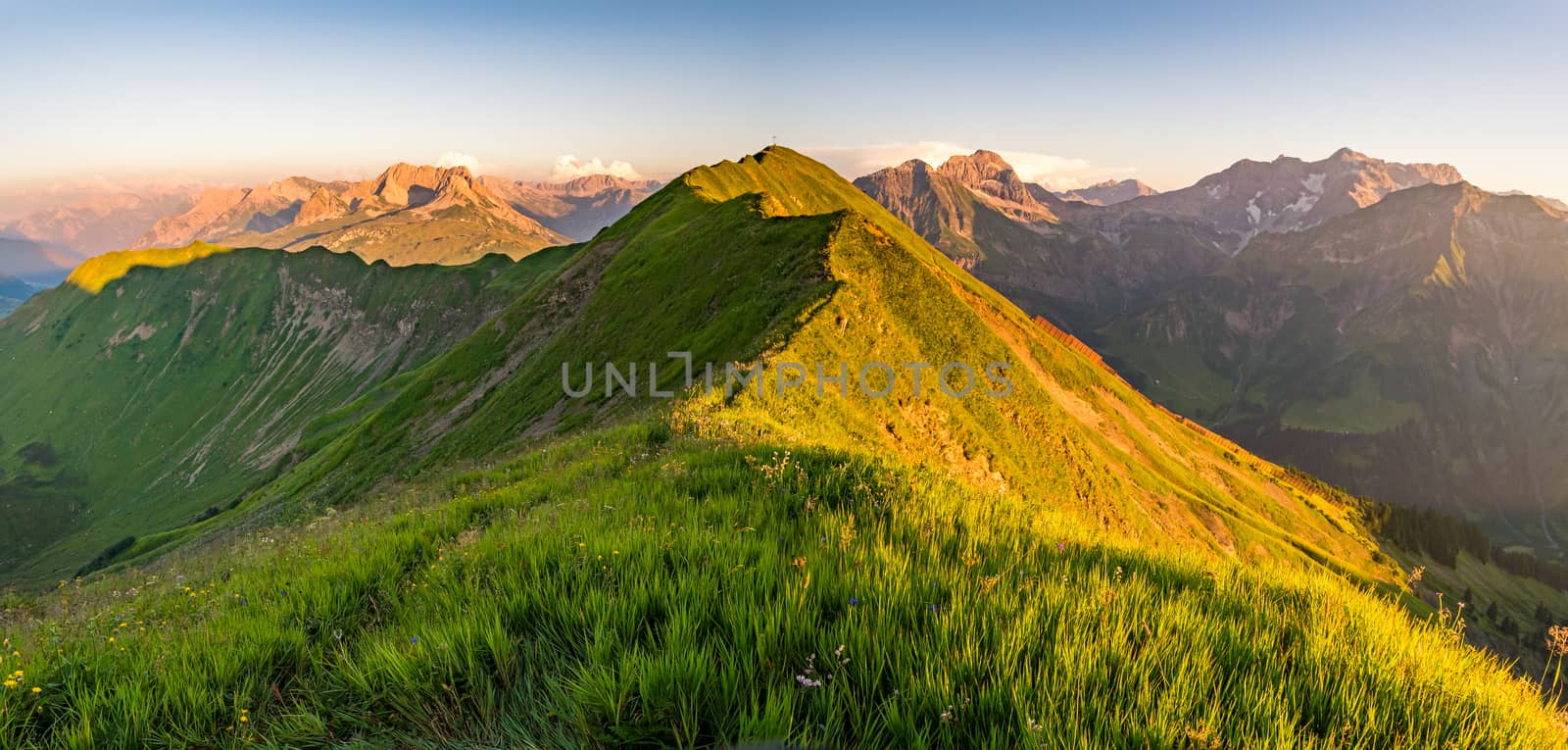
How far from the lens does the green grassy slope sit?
126 m

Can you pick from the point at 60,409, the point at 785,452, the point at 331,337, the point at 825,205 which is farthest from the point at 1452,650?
the point at 60,409

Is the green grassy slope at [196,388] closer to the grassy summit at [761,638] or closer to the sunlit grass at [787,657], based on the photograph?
the grassy summit at [761,638]

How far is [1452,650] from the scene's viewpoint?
4227 mm

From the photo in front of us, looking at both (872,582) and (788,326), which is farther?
(788,326)

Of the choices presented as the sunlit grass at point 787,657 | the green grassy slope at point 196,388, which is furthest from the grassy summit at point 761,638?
the green grassy slope at point 196,388

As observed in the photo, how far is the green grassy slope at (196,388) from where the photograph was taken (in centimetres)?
12631

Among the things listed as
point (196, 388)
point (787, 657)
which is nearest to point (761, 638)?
point (787, 657)

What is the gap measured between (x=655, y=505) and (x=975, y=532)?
10.3ft

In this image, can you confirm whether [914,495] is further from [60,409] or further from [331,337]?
[60,409]

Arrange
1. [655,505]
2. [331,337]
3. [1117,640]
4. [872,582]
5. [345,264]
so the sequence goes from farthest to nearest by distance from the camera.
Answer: [345,264] < [331,337] < [655,505] < [872,582] < [1117,640]

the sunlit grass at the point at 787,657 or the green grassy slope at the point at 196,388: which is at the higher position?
the sunlit grass at the point at 787,657

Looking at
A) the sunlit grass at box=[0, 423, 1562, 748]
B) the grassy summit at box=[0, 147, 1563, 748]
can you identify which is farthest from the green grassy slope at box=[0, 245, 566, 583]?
the sunlit grass at box=[0, 423, 1562, 748]

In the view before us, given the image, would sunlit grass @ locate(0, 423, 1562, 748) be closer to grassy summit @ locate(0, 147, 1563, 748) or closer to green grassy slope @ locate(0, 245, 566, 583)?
grassy summit @ locate(0, 147, 1563, 748)

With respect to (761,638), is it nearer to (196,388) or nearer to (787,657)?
(787,657)
